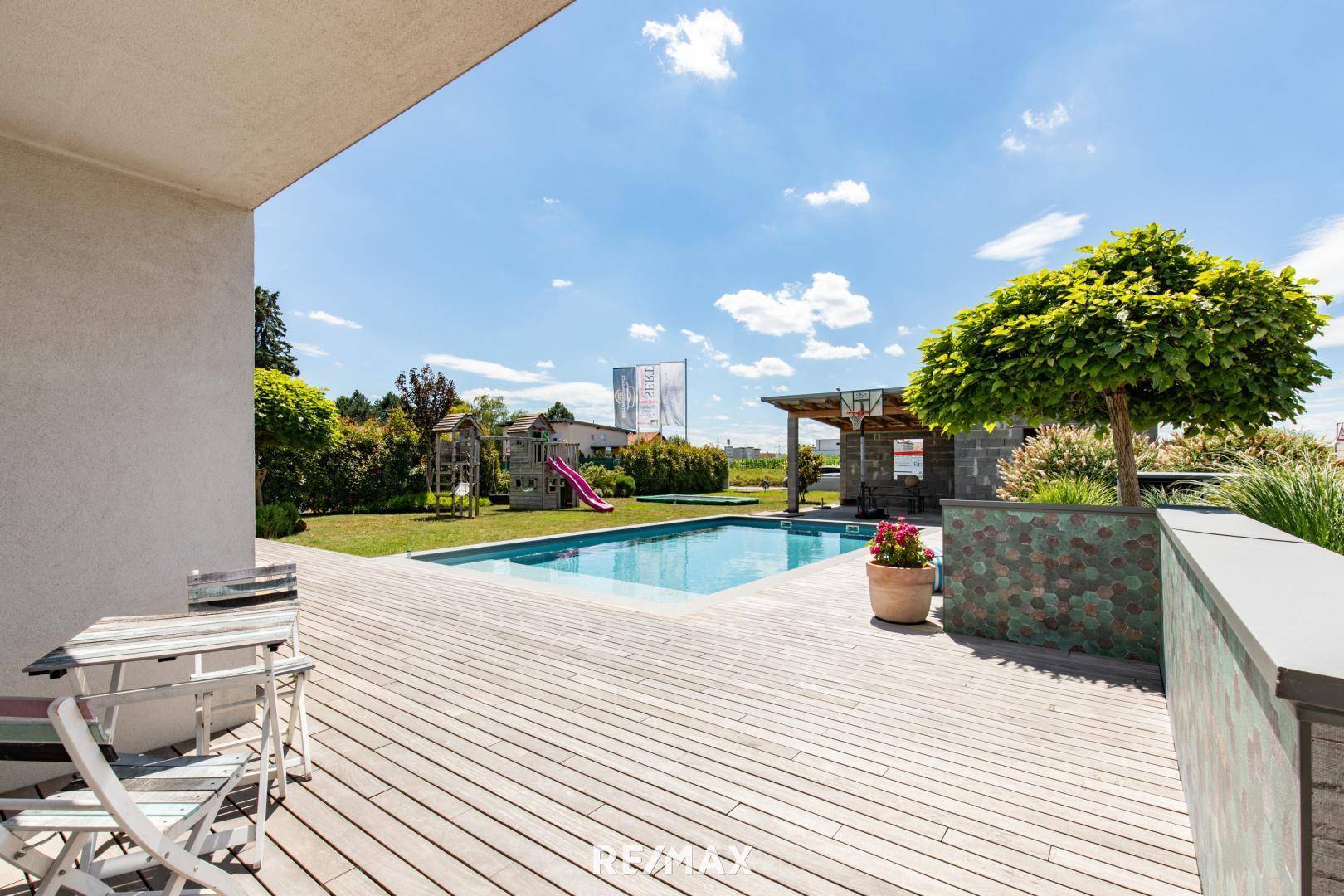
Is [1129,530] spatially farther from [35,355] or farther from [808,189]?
[808,189]

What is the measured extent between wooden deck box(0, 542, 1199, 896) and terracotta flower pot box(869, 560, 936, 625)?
0.29 meters

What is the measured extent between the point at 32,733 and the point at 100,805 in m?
0.24

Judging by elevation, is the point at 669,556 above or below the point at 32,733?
below

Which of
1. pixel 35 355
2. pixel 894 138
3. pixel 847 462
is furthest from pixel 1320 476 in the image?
pixel 847 462

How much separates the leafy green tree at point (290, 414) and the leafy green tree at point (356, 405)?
37595mm

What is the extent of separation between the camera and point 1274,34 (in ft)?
16.8

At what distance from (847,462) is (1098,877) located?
16.2 m

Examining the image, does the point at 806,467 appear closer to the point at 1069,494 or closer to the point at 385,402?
the point at 1069,494

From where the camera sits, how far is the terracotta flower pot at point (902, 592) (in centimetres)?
431

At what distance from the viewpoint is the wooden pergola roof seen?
1294 centimetres

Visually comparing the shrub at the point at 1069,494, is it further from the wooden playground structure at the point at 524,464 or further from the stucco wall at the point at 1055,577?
the wooden playground structure at the point at 524,464

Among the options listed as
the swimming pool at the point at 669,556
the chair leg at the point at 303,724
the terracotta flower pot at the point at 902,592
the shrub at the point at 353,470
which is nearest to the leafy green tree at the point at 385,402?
the shrub at the point at 353,470

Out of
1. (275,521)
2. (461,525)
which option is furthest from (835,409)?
(275,521)

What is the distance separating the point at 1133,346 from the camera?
3.46 m
